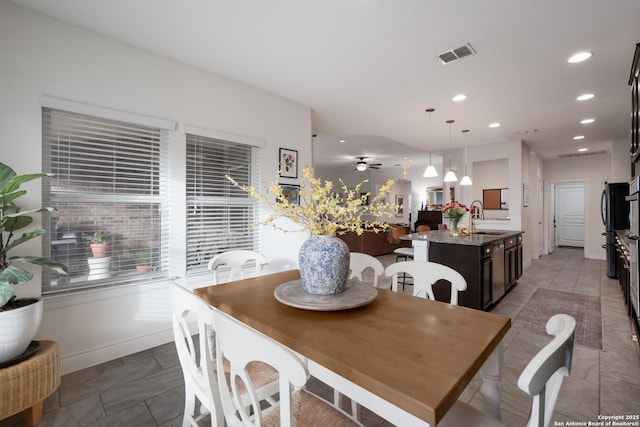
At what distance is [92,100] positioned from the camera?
2.32 metres

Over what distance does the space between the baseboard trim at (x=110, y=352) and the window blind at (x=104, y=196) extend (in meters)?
0.53

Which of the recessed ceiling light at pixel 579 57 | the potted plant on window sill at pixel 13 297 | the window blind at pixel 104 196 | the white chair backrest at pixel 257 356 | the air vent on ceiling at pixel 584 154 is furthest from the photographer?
the air vent on ceiling at pixel 584 154

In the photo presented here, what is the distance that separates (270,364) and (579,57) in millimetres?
3698

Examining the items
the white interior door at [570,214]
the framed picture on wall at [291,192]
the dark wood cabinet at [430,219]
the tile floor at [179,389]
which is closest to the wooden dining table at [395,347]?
the tile floor at [179,389]

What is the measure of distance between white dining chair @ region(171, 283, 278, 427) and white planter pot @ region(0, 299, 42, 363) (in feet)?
3.62

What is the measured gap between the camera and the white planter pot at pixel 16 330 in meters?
1.61

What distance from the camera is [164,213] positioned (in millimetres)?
2734

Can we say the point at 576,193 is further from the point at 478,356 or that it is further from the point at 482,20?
the point at 478,356

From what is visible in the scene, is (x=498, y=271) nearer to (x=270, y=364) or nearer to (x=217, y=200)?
(x=217, y=200)

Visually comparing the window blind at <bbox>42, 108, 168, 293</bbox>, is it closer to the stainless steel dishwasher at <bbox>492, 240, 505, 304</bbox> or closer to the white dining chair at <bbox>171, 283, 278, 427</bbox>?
the white dining chair at <bbox>171, 283, 278, 427</bbox>

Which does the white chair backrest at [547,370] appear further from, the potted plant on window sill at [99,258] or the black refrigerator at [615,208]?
the black refrigerator at [615,208]

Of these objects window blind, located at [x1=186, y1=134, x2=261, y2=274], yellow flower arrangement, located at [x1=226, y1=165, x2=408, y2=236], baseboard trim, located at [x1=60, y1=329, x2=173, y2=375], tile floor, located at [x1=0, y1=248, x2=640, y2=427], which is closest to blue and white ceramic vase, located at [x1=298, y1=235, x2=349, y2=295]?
yellow flower arrangement, located at [x1=226, y1=165, x2=408, y2=236]

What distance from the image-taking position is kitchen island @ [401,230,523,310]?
3236 mm

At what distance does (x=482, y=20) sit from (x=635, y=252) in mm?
2325
